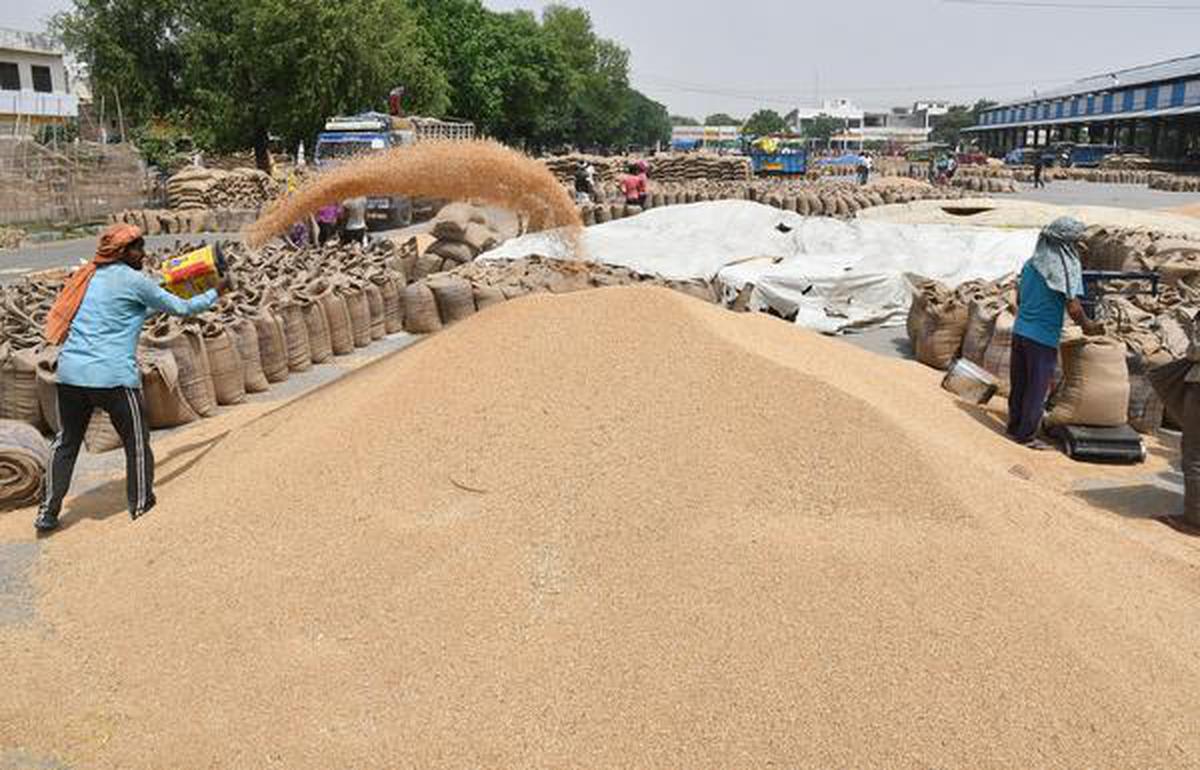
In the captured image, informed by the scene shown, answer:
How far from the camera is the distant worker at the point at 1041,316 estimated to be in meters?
4.63

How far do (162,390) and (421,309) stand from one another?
288 centimetres

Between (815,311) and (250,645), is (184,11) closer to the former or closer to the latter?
(815,311)

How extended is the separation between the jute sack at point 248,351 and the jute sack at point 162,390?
608 millimetres

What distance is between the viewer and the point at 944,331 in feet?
21.4

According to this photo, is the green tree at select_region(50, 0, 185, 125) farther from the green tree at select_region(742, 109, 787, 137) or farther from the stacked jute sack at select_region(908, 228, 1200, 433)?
the green tree at select_region(742, 109, 787, 137)

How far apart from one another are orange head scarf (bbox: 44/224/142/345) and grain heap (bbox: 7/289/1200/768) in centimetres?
80

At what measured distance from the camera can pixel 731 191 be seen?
18.6m

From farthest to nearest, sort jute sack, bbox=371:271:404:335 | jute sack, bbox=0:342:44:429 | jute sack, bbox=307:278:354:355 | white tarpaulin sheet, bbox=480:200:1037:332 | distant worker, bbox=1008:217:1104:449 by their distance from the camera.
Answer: white tarpaulin sheet, bbox=480:200:1037:332 < jute sack, bbox=371:271:404:335 < jute sack, bbox=307:278:354:355 < jute sack, bbox=0:342:44:429 < distant worker, bbox=1008:217:1104:449

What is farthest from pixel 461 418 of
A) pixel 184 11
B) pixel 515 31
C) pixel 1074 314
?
pixel 515 31

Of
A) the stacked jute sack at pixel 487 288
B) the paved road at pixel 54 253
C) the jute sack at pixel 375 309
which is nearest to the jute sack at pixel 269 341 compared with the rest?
the jute sack at pixel 375 309

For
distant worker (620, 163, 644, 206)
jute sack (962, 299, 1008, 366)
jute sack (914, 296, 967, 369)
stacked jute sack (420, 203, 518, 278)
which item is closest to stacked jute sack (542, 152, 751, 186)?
distant worker (620, 163, 644, 206)

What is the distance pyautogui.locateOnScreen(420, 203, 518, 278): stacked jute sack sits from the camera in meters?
9.73

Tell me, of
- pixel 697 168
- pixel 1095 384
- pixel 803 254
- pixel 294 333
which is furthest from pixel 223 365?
pixel 697 168

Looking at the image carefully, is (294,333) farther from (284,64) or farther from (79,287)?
(284,64)
